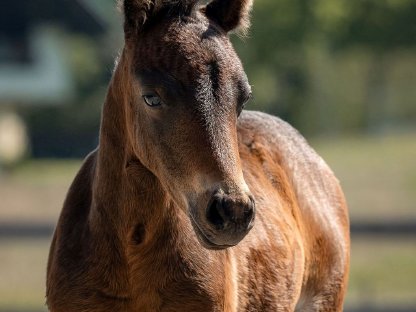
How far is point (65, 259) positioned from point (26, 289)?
875 cm

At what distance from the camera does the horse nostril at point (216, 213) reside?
158 inches

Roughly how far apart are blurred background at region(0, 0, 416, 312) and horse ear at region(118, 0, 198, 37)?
27.0 feet

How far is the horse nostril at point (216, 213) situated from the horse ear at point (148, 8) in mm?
895

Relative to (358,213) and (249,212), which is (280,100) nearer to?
(358,213)

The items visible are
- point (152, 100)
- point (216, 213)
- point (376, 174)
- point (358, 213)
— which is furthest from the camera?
point (376, 174)

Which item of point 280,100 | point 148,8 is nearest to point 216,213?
point 148,8

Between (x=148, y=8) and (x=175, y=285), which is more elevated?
(x=148, y=8)

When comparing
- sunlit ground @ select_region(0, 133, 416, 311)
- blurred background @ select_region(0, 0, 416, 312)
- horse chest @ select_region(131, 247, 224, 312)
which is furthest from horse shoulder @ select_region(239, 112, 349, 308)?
blurred background @ select_region(0, 0, 416, 312)

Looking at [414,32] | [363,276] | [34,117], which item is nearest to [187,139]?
[363,276]

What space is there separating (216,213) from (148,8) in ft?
3.17

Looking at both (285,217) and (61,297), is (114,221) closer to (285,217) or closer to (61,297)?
(61,297)

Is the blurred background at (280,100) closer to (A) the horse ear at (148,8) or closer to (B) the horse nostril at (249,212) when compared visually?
(A) the horse ear at (148,8)

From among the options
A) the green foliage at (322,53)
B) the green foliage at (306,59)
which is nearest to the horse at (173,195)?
the green foliage at (306,59)

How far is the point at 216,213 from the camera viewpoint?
4059 mm
